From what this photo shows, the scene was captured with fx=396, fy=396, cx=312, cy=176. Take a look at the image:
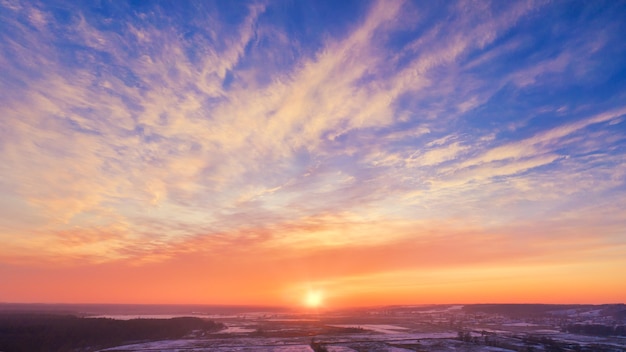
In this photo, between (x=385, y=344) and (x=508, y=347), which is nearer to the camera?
(x=508, y=347)

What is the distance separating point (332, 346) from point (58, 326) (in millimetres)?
47583

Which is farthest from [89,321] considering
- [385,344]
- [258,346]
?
[385,344]

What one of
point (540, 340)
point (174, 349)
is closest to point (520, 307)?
point (540, 340)

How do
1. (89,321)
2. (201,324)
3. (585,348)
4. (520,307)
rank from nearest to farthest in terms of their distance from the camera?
(585,348)
(89,321)
(201,324)
(520,307)

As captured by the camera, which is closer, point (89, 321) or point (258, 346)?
point (258, 346)

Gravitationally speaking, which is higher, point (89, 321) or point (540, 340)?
point (89, 321)

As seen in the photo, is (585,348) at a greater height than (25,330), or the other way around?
(25,330)

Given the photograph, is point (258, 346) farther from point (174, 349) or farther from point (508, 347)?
point (508, 347)

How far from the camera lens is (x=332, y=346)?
5753 cm

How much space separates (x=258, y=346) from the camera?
56.5 metres

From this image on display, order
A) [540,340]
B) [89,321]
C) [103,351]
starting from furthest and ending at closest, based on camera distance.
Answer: [89,321], [540,340], [103,351]

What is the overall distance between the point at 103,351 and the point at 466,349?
48.5 meters

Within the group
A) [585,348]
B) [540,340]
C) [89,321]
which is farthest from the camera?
[89,321]

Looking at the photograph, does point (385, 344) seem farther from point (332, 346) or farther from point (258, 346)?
point (258, 346)
